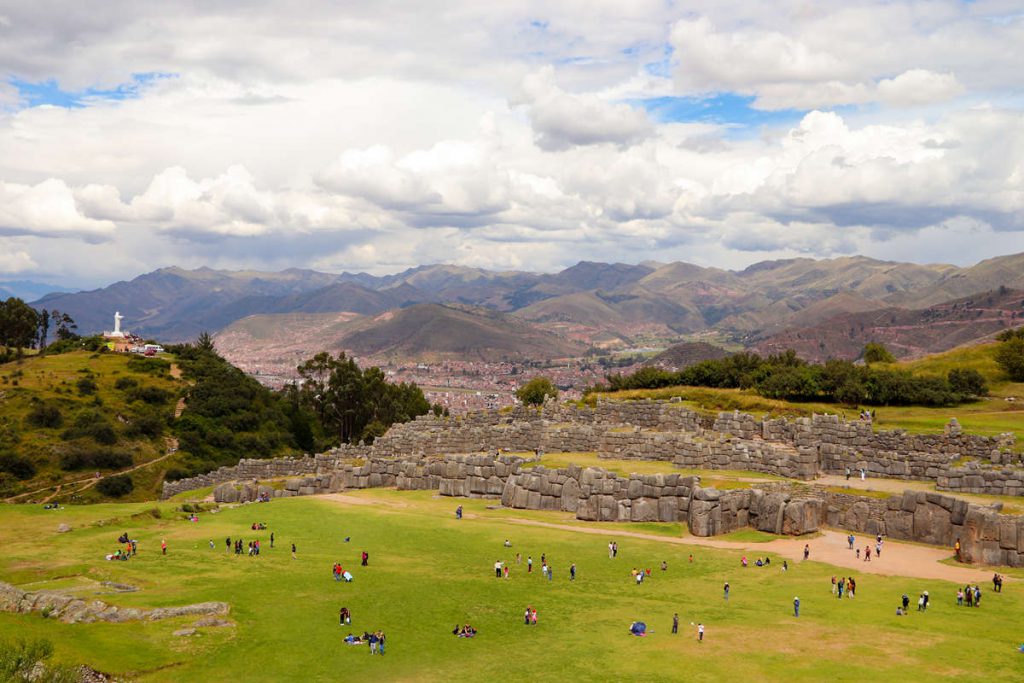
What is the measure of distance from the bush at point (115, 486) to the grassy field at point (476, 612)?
31930mm

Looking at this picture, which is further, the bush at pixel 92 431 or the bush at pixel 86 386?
the bush at pixel 86 386

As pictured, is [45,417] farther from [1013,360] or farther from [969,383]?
[1013,360]

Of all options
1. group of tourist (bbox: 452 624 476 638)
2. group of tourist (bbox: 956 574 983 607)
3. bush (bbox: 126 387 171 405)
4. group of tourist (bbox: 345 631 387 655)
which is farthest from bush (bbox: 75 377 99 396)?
group of tourist (bbox: 956 574 983 607)

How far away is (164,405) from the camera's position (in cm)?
11500

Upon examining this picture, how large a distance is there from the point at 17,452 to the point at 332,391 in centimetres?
4158

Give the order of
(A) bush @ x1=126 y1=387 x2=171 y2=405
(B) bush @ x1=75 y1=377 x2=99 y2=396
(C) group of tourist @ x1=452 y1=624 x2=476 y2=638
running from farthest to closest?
(A) bush @ x1=126 y1=387 x2=171 y2=405 < (B) bush @ x1=75 y1=377 x2=99 y2=396 < (C) group of tourist @ x1=452 y1=624 x2=476 y2=638

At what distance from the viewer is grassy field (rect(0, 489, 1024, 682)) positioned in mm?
29938

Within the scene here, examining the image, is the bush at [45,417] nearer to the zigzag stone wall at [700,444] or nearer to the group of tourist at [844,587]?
the zigzag stone wall at [700,444]

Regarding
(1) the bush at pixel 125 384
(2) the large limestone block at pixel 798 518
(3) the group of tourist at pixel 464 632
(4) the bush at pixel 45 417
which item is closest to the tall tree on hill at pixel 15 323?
(1) the bush at pixel 125 384

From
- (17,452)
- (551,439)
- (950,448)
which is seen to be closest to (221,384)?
(17,452)

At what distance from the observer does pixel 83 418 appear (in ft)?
330

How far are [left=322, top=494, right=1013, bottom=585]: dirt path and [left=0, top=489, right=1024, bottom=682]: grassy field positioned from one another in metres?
1.71

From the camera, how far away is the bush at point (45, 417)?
98.2 meters

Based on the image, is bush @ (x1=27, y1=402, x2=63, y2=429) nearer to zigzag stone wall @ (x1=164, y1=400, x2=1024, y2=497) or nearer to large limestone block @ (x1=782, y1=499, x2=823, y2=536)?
zigzag stone wall @ (x1=164, y1=400, x2=1024, y2=497)
